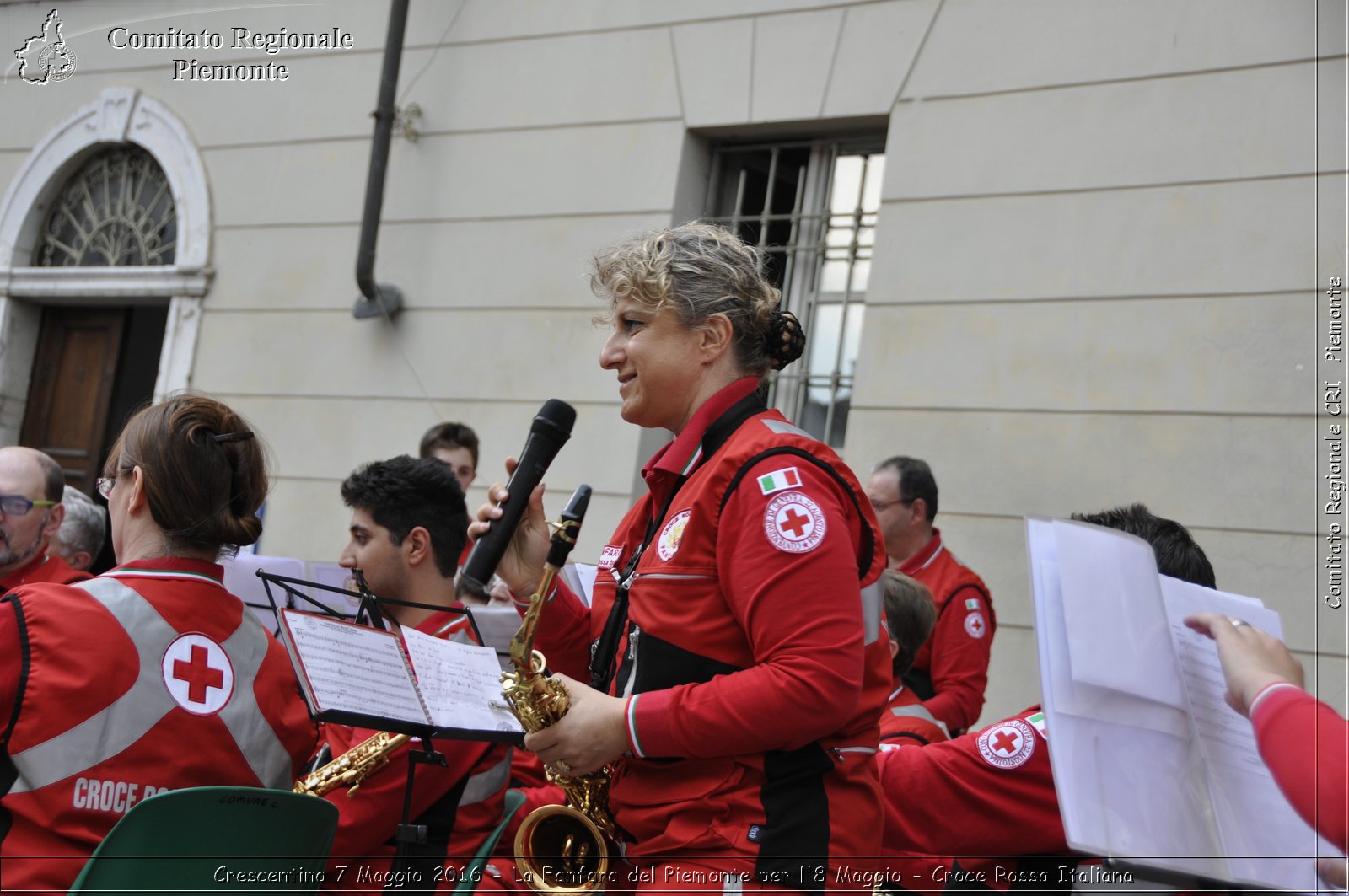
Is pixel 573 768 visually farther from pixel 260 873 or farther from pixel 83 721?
pixel 83 721

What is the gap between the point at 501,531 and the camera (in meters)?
2.65

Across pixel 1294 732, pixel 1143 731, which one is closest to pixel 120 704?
pixel 1143 731

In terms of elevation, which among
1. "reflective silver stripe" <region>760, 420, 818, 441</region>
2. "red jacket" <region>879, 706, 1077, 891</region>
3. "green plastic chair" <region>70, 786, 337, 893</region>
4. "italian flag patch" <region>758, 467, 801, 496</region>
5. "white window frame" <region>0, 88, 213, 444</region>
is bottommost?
"green plastic chair" <region>70, 786, 337, 893</region>

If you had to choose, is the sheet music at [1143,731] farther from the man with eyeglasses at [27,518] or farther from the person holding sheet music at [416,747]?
the man with eyeglasses at [27,518]

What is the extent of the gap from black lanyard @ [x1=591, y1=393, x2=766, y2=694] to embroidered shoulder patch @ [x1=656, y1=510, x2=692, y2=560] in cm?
9

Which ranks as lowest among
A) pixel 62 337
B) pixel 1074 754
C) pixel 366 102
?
pixel 1074 754

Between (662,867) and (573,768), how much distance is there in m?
0.24

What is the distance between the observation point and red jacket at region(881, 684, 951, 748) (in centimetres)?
336

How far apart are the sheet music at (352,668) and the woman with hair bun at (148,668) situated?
1.10ft

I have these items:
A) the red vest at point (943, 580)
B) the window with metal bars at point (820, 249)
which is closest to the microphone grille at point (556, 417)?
the red vest at point (943, 580)

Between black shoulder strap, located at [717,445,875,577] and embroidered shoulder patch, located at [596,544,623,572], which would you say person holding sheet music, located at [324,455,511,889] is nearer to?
embroidered shoulder patch, located at [596,544,623,572]

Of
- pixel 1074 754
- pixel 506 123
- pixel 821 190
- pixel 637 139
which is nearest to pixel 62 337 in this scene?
pixel 506 123

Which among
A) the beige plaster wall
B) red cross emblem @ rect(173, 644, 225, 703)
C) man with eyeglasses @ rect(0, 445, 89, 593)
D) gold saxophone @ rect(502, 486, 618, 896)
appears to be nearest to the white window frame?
the beige plaster wall

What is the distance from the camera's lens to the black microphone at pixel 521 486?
8.55ft
